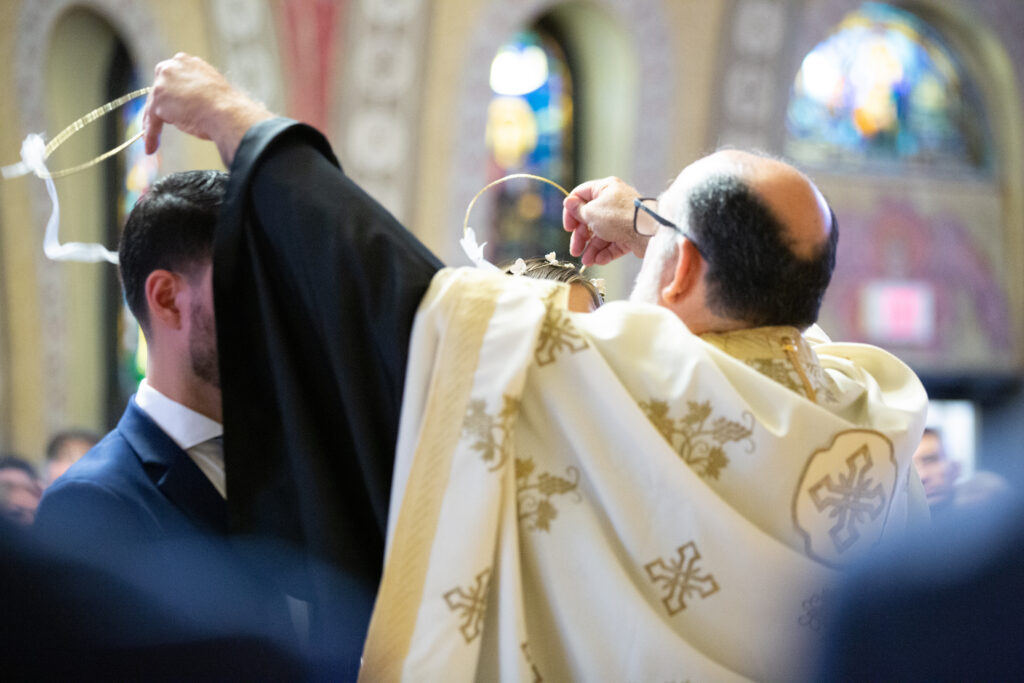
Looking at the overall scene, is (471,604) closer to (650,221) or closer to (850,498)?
(850,498)

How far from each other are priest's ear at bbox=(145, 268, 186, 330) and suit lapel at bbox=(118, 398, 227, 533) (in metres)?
0.22

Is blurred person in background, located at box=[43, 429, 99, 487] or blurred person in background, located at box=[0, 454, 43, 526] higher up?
blurred person in background, located at box=[0, 454, 43, 526]

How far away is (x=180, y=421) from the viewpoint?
1877 millimetres

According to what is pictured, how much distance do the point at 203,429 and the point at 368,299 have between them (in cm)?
53

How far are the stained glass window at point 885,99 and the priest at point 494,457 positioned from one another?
815 centimetres

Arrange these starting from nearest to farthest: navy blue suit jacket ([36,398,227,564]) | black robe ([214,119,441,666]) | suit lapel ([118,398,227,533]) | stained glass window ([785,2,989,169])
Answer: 1. black robe ([214,119,441,666])
2. navy blue suit jacket ([36,398,227,564])
3. suit lapel ([118,398,227,533])
4. stained glass window ([785,2,989,169])

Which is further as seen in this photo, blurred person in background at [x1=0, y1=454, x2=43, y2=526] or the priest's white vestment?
blurred person in background at [x1=0, y1=454, x2=43, y2=526]

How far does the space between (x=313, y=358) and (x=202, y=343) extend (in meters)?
0.44

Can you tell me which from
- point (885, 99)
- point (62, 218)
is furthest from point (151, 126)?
point (885, 99)

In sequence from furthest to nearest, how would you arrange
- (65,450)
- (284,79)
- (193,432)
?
(284,79), (65,450), (193,432)

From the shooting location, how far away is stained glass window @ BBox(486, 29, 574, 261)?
844cm

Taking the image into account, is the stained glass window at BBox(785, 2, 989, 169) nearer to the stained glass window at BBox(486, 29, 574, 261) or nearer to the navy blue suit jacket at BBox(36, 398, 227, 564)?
the stained glass window at BBox(486, 29, 574, 261)

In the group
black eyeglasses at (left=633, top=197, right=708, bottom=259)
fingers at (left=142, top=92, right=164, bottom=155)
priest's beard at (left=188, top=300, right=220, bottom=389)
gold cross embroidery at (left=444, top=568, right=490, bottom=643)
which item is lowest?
gold cross embroidery at (left=444, top=568, right=490, bottom=643)

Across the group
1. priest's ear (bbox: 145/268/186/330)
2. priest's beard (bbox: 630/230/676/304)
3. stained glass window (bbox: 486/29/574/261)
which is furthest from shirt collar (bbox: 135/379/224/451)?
stained glass window (bbox: 486/29/574/261)
